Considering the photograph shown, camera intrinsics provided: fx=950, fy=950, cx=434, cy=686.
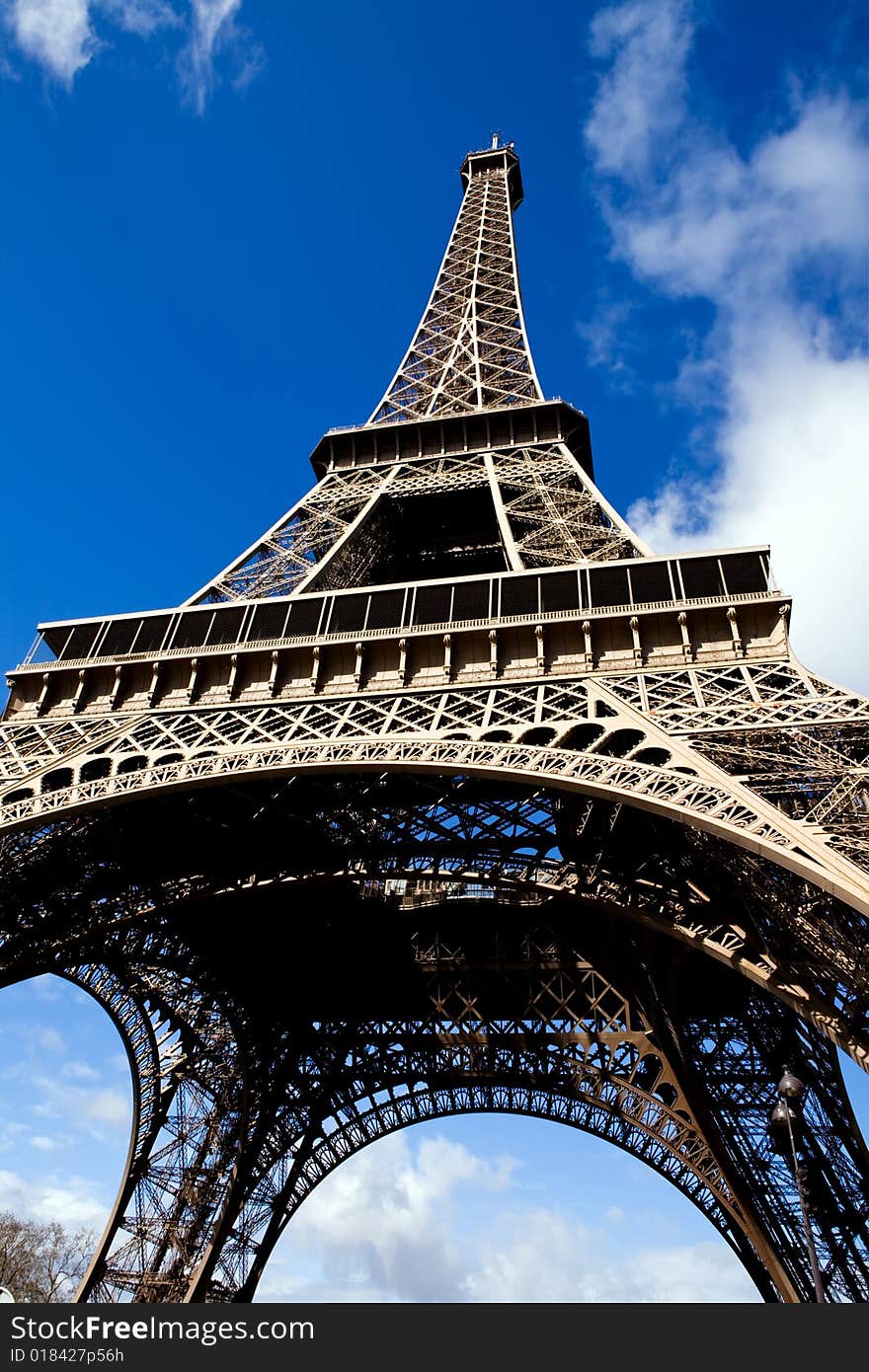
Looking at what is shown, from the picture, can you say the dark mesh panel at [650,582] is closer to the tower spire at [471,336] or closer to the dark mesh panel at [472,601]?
the dark mesh panel at [472,601]

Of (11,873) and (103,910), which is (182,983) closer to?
(103,910)

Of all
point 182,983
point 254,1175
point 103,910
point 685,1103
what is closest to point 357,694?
point 103,910

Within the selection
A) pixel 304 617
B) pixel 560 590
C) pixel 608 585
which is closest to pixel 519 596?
pixel 560 590

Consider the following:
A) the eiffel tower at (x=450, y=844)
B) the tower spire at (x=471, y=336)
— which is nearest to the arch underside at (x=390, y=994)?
the eiffel tower at (x=450, y=844)

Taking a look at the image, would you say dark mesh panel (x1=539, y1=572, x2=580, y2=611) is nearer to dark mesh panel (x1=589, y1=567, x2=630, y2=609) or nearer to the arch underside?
dark mesh panel (x1=589, y1=567, x2=630, y2=609)

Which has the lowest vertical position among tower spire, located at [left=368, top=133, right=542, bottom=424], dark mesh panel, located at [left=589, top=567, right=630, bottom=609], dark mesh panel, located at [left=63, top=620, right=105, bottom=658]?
dark mesh panel, located at [left=589, top=567, right=630, bottom=609]

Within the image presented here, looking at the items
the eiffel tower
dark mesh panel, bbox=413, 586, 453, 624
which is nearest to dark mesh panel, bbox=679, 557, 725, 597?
the eiffel tower
